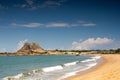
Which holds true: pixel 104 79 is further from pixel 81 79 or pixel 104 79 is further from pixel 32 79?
pixel 32 79

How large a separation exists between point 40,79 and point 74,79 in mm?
3412

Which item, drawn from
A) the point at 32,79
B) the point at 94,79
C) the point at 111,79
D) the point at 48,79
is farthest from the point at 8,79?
the point at 111,79

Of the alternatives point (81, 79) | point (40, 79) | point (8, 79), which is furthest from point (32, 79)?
point (81, 79)

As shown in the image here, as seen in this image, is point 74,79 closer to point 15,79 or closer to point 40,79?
point 40,79

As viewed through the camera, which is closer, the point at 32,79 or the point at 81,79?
the point at 81,79

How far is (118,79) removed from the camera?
2120cm

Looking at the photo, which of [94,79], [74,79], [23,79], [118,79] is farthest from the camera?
[23,79]

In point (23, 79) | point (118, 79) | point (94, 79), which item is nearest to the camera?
point (118, 79)

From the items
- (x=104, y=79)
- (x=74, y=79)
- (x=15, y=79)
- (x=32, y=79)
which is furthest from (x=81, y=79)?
(x=15, y=79)

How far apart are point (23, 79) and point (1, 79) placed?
3016mm

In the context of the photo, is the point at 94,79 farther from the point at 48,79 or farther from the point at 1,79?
the point at 1,79

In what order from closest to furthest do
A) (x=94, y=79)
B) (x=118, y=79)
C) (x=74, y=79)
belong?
(x=118, y=79), (x=94, y=79), (x=74, y=79)

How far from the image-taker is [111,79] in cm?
2150

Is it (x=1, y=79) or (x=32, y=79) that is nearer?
(x=32, y=79)
